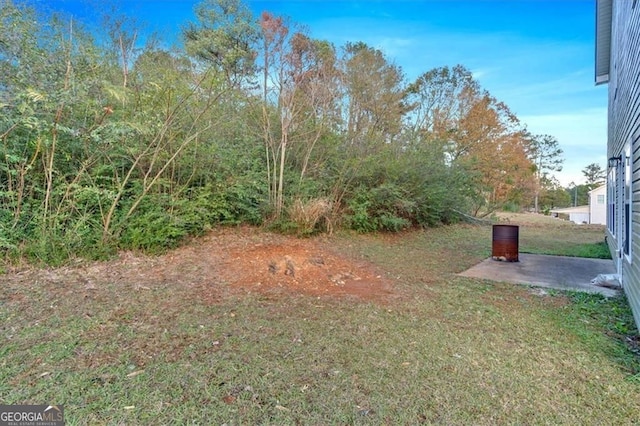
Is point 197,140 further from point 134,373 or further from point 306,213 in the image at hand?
point 134,373

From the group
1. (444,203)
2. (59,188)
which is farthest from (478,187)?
(59,188)

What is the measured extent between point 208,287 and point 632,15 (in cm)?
517

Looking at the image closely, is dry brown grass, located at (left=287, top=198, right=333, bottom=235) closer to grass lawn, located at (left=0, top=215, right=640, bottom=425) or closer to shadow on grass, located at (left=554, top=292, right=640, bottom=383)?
grass lawn, located at (left=0, top=215, right=640, bottom=425)

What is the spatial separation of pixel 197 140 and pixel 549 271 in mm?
6011

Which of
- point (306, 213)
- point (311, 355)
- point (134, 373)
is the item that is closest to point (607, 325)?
point (311, 355)

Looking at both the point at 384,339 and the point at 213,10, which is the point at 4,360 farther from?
the point at 213,10

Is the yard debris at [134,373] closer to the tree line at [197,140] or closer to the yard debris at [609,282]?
the tree line at [197,140]

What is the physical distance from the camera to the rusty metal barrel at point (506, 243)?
18.2 feet

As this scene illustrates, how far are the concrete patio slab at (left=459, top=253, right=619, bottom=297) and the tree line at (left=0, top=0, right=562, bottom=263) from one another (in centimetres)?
306

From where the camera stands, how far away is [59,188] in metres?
4.53

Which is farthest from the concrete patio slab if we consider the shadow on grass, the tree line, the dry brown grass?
the tree line

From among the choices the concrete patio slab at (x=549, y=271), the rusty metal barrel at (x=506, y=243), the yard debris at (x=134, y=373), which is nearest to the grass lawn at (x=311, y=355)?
the yard debris at (x=134, y=373)

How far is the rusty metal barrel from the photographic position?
18.2ft

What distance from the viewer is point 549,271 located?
496 cm
